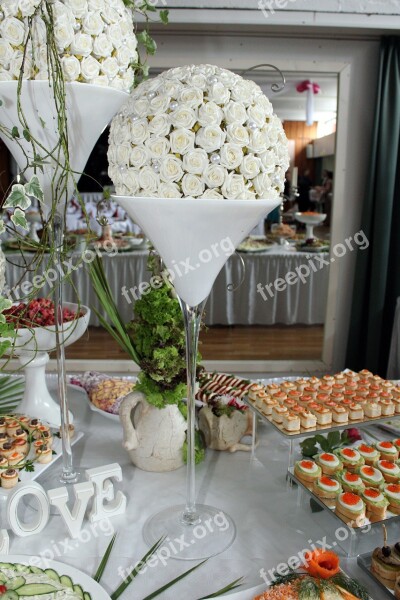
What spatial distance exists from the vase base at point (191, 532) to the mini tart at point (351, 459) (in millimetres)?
235

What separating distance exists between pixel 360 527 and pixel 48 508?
1.62 feet

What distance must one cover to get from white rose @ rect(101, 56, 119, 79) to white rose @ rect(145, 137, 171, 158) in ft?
0.74

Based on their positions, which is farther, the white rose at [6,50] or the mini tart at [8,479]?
the mini tart at [8,479]

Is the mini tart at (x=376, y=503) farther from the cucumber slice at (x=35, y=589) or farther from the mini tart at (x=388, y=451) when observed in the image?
the cucumber slice at (x=35, y=589)

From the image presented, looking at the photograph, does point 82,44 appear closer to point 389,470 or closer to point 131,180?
point 131,180

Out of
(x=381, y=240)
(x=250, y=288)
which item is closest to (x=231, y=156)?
(x=381, y=240)

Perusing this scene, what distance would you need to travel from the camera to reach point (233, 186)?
0.69m

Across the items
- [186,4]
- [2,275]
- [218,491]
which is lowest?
[218,491]

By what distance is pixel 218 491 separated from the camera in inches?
39.1

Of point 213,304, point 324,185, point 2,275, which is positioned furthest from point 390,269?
point 2,275

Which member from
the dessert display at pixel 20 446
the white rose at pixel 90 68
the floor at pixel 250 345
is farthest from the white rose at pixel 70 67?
the floor at pixel 250 345

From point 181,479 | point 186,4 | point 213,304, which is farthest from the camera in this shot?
point 213,304

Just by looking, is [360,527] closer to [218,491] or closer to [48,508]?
[218,491]

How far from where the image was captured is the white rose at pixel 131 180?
0.71 metres
